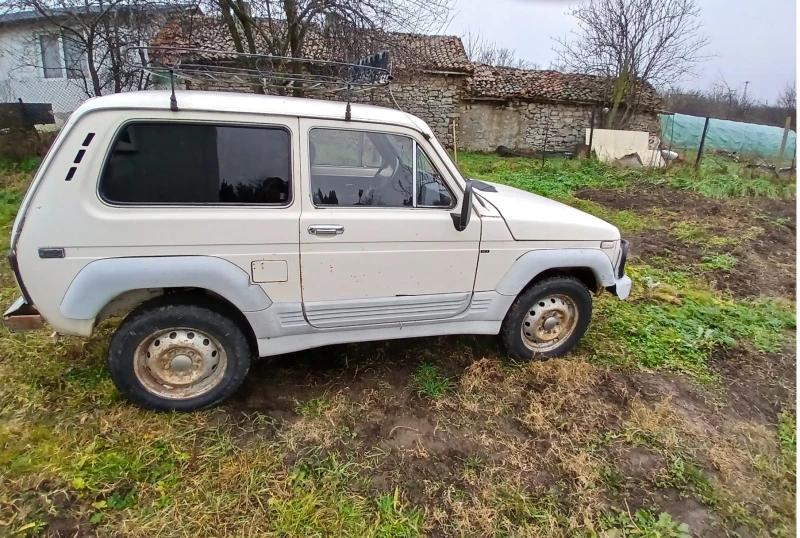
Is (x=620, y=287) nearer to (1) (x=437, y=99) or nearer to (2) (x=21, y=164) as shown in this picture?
(2) (x=21, y=164)

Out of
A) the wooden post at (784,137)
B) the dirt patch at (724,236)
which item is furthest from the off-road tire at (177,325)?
the wooden post at (784,137)

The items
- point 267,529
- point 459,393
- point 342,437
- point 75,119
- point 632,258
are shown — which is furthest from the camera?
point 632,258

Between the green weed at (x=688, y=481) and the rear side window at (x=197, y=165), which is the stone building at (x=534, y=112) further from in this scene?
the green weed at (x=688, y=481)

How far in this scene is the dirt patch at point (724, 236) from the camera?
5406mm

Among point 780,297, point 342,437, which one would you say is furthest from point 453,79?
point 342,437

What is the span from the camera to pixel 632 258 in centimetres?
590

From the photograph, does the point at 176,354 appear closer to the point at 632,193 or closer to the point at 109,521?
the point at 109,521

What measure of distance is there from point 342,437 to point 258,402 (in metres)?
0.67

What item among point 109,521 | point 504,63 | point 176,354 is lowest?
point 109,521

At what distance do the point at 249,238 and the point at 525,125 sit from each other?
764 inches

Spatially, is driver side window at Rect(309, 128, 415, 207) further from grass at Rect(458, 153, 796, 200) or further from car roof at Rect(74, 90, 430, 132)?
→ grass at Rect(458, 153, 796, 200)

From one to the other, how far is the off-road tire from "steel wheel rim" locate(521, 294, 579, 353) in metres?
2.06

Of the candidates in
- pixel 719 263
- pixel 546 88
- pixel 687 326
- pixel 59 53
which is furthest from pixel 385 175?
pixel 546 88

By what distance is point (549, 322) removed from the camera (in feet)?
11.2
